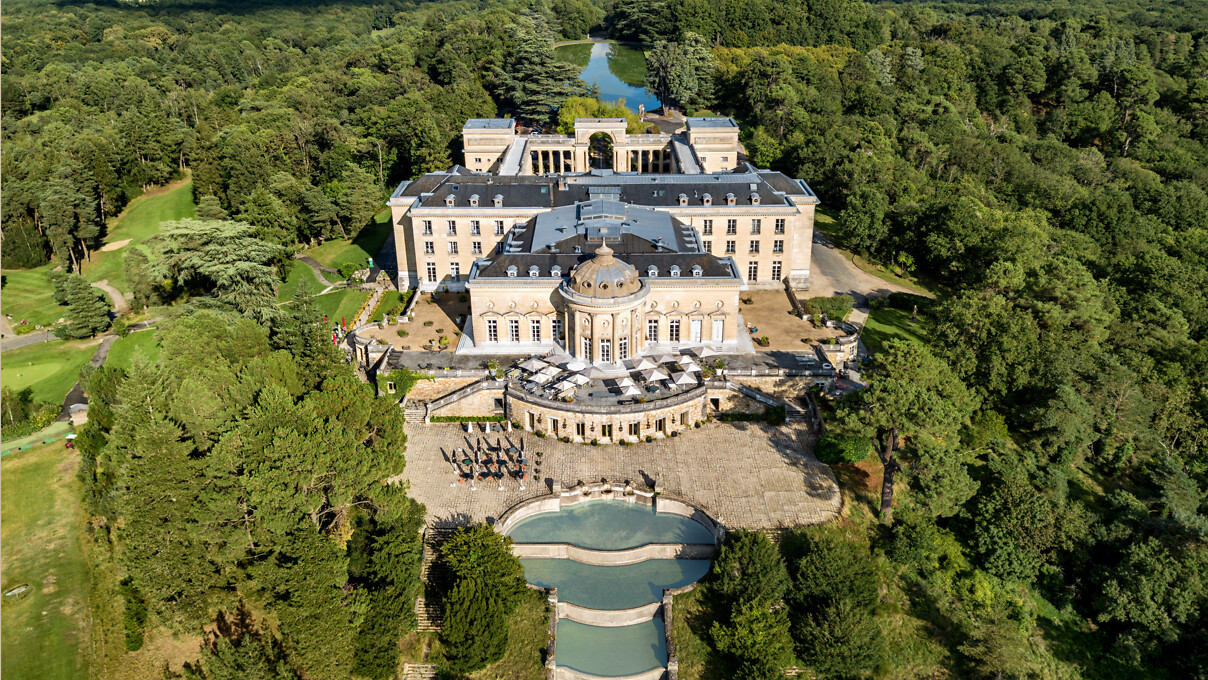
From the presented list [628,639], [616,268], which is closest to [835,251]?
[616,268]

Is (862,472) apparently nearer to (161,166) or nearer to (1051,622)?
(1051,622)

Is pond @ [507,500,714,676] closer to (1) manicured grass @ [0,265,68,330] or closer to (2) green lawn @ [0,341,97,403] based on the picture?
(2) green lawn @ [0,341,97,403]

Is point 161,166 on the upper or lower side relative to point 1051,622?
upper

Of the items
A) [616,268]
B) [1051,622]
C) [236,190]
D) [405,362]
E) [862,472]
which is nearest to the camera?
[1051,622]

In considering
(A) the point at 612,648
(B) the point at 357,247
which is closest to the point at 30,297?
(B) the point at 357,247

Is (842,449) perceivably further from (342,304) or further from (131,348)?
(131,348)
